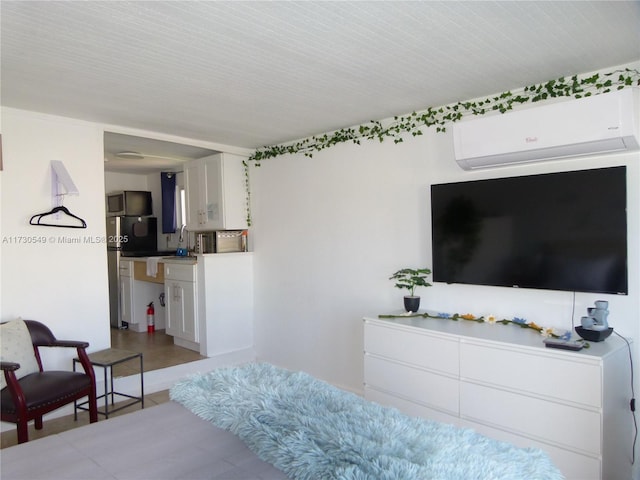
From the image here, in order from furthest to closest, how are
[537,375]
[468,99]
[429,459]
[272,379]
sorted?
[468,99] → [537,375] → [272,379] → [429,459]

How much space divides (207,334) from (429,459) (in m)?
3.48

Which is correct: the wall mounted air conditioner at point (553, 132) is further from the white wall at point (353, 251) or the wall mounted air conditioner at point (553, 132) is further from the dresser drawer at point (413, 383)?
the dresser drawer at point (413, 383)

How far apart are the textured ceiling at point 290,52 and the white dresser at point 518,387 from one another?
5.13 feet

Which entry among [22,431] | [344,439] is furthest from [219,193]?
[344,439]

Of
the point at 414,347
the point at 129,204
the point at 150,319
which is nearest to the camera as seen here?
the point at 414,347

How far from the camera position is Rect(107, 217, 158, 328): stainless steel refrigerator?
19.6 feet

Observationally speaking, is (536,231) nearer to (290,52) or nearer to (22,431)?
(290,52)

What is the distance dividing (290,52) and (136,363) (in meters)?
3.20

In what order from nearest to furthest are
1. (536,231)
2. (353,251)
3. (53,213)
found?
(536,231) < (53,213) < (353,251)

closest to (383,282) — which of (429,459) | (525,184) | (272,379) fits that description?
(525,184)

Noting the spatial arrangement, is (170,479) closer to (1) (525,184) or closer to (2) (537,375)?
(2) (537,375)

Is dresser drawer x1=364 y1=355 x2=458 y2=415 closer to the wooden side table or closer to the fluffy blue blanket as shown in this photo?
the fluffy blue blanket

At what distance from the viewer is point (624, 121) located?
2234 mm

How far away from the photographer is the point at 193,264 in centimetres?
465
